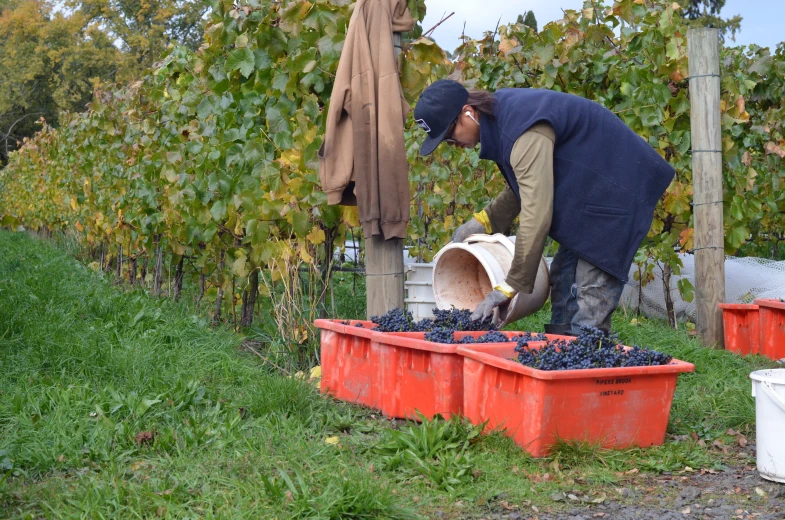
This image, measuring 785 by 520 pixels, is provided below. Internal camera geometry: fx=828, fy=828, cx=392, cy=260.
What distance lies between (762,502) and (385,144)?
215 cm

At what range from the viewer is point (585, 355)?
9.72ft

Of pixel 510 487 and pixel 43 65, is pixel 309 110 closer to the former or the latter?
pixel 510 487

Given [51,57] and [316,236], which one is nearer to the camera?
[316,236]

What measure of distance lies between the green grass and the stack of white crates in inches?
40.4

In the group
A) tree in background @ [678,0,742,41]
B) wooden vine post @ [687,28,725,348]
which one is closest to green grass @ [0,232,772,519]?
wooden vine post @ [687,28,725,348]

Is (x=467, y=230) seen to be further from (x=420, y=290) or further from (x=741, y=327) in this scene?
(x=741, y=327)

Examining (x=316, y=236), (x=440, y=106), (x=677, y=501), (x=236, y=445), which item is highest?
(x=440, y=106)

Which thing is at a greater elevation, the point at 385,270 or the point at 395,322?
the point at 385,270

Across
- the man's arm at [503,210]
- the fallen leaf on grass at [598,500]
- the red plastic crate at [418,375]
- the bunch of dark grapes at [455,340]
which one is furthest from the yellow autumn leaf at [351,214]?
the fallen leaf on grass at [598,500]

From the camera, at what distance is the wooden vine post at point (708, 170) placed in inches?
193

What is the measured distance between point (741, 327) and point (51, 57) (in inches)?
1278

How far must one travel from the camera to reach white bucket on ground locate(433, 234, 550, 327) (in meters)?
3.85

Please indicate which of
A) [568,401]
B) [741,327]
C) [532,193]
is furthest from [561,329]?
[741,327]

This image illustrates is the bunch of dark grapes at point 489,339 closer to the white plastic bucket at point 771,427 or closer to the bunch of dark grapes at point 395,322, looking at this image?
the bunch of dark grapes at point 395,322
